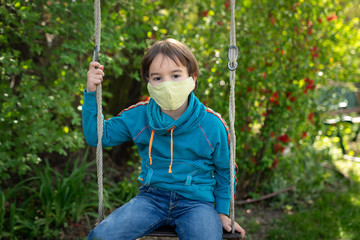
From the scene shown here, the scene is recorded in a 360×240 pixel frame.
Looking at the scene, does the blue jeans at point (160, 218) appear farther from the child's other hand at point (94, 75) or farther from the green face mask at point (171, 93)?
the child's other hand at point (94, 75)

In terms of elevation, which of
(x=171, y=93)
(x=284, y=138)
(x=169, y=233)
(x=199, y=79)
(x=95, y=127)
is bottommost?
(x=169, y=233)

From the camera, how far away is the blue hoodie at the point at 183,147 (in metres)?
2.30

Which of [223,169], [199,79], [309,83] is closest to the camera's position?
[223,169]

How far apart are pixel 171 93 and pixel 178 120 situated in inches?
6.5

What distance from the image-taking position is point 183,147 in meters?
2.31

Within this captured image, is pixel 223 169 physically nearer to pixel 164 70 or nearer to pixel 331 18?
pixel 164 70

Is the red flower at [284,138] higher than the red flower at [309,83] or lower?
lower

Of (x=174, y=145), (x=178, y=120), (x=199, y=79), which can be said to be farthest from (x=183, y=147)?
(x=199, y=79)

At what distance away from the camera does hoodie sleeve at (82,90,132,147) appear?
230cm

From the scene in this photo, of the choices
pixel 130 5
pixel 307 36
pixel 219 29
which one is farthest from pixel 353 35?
pixel 130 5

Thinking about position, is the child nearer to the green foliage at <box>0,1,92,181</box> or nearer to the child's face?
the child's face

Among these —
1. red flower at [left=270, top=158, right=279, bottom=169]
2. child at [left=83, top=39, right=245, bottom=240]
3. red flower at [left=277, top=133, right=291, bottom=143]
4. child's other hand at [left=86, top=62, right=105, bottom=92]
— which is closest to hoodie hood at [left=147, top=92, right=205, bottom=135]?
child at [left=83, top=39, right=245, bottom=240]

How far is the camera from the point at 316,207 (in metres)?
4.39

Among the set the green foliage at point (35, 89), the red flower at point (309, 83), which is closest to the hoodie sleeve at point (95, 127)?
the green foliage at point (35, 89)
